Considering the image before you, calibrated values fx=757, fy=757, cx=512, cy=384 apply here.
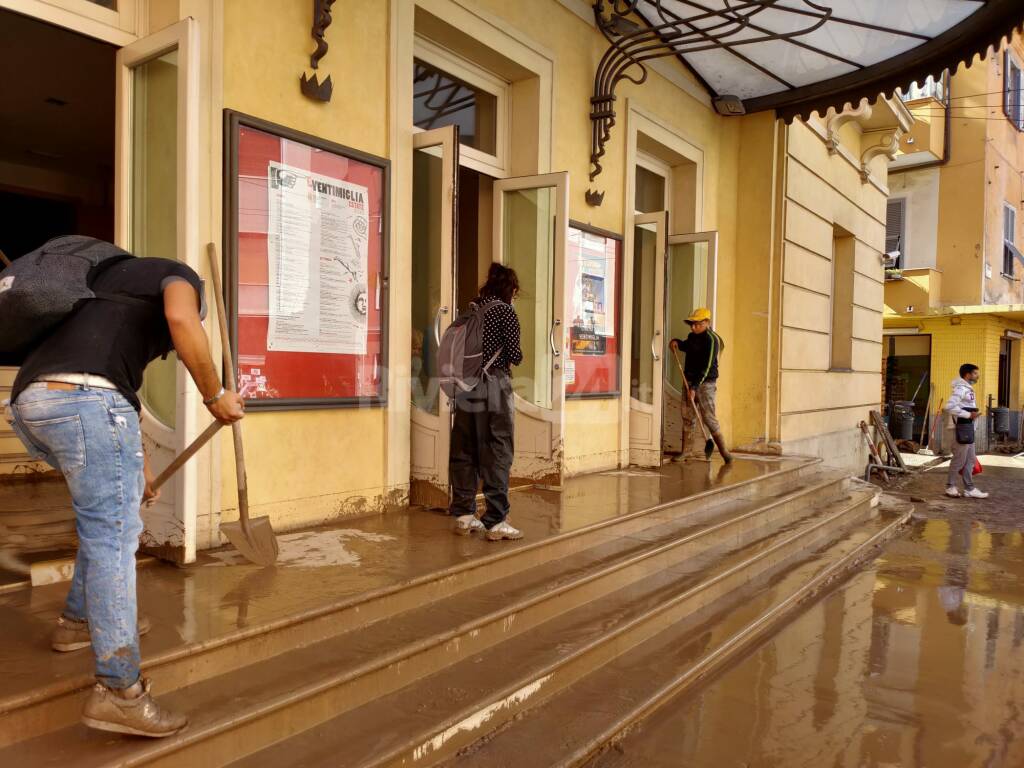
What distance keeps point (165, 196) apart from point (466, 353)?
6.17ft

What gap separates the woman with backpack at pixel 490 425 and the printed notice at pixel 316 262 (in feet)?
2.71

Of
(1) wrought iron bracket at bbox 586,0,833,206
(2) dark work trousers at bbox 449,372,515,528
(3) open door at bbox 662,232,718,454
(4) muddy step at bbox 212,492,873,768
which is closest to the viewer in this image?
(4) muddy step at bbox 212,492,873,768

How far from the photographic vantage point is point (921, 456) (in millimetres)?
16203

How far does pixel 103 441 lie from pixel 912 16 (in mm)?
7858

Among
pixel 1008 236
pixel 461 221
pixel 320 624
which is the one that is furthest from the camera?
pixel 1008 236

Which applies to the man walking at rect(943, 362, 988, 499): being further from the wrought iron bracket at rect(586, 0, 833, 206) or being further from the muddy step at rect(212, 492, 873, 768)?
the muddy step at rect(212, 492, 873, 768)

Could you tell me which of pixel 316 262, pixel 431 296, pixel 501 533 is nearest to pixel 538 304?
pixel 431 296

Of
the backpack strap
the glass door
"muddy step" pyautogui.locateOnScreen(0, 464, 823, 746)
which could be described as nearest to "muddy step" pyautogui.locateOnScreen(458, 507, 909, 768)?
"muddy step" pyautogui.locateOnScreen(0, 464, 823, 746)

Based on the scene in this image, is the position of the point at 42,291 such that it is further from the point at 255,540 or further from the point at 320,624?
the point at 255,540

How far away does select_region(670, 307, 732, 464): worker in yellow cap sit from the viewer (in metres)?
8.08

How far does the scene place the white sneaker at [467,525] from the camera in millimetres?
4699

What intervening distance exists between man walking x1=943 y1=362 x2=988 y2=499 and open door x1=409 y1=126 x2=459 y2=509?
7544 millimetres

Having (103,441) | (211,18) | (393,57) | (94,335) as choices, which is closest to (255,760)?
(103,441)

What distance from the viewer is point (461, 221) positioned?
7750 millimetres
